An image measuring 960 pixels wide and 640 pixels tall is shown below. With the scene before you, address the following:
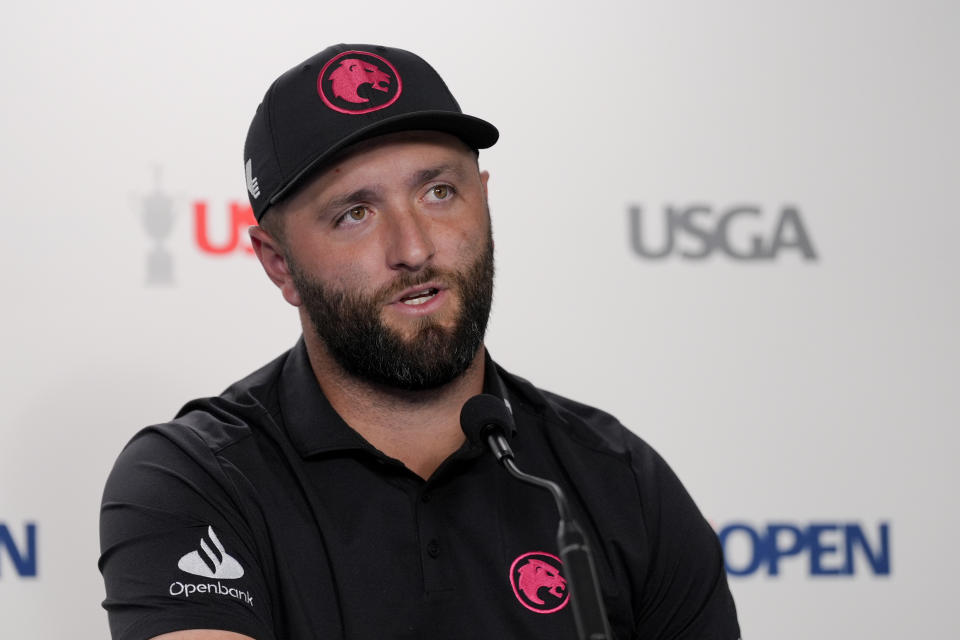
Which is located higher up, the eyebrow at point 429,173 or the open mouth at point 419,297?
the eyebrow at point 429,173

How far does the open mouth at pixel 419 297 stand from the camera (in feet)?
5.20

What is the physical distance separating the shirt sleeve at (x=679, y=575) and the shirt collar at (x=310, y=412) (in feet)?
0.86

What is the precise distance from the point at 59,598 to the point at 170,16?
1190 mm

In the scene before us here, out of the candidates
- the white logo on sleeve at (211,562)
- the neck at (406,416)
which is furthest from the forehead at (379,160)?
the white logo on sleeve at (211,562)

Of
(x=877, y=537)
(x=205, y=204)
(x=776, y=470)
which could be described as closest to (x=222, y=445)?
(x=205, y=204)

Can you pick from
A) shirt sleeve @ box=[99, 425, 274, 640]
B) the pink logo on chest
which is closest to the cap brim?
shirt sleeve @ box=[99, 425, 274, 640]

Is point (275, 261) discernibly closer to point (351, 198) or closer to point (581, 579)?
point (351, 198)

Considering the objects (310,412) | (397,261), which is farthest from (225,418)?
(397,261)

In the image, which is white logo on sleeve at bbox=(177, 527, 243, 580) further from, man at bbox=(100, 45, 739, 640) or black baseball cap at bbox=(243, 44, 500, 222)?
black baseball cap at bbox=(243, 44, 500, 222)

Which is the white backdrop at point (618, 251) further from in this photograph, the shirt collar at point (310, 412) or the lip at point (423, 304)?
the lip at point (423, 304)

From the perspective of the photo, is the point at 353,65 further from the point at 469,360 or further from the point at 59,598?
the point at 59,598

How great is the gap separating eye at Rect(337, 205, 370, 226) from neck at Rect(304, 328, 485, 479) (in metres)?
0.19

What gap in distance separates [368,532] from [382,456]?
0.36ft

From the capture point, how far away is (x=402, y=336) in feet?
5.20
